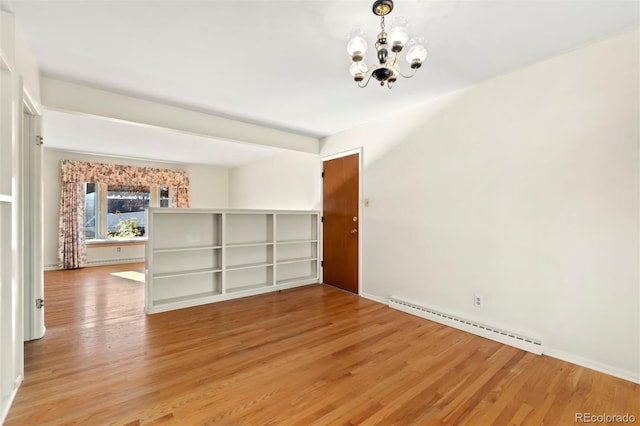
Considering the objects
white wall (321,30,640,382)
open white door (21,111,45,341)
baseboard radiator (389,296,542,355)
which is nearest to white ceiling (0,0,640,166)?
white wall (321,30,640,382)

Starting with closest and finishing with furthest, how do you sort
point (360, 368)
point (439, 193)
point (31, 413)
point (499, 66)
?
point (31, 413)
point (360, 368)
point (499, 66)
point (439, 193)

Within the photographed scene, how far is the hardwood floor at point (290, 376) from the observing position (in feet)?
5.70

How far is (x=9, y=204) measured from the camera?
1.77m

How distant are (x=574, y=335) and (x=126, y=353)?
3.70m

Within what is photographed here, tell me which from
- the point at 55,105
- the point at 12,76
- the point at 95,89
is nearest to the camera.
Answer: the point at 12,76

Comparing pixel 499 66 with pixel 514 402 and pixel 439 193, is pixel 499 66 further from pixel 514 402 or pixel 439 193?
pixel 514 402

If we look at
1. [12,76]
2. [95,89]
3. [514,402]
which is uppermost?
[95,89]

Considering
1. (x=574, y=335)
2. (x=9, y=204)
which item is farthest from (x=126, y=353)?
(x=574, y=335)

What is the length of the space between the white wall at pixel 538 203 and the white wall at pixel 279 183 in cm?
189

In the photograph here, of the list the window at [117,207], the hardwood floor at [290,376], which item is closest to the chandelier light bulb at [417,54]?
the hardwood floor at [290,376]

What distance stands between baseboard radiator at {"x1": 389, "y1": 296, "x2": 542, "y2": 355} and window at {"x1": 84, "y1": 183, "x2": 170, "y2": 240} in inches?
259

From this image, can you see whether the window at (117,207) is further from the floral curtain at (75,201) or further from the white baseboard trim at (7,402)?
the white baseboard trim at (7,402)

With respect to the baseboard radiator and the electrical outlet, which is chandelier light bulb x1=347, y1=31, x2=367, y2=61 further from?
the baseboard radiator

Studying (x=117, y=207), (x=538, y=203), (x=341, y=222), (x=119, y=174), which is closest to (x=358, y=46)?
(x=538, y=203)
